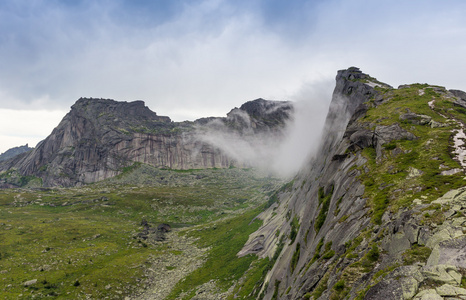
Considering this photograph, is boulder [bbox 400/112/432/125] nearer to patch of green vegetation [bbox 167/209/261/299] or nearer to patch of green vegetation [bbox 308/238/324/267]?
patch of green vegetation [bbox 308/238/324/267]

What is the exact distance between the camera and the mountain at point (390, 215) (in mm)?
12977

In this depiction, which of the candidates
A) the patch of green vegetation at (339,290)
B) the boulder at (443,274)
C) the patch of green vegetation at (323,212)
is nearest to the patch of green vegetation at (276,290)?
the patch of green vegetation at (323,212)

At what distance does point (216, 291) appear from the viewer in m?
52.0

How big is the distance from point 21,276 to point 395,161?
8479 centimetres

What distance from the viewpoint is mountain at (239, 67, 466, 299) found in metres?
13.0

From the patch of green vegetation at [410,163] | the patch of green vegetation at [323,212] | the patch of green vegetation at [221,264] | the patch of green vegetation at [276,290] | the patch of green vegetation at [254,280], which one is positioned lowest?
the patch of green vegetation at [221,264]

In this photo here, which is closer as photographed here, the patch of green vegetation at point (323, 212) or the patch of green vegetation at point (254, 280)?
the patch of green vegetation at point (323, 212)

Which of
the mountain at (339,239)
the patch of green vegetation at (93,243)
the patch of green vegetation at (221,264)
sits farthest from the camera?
the patch of green vegetation at (93,243)

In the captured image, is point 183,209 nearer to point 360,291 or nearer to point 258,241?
point 258,241

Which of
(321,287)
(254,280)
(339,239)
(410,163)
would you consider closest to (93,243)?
(254,280)

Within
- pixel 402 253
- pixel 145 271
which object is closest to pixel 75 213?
pixel 145 271

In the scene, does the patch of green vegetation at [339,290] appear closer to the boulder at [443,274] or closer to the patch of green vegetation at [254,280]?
the boulder at [443,274]

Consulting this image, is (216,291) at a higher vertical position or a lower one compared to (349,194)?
lower

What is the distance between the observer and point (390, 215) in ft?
63.1
